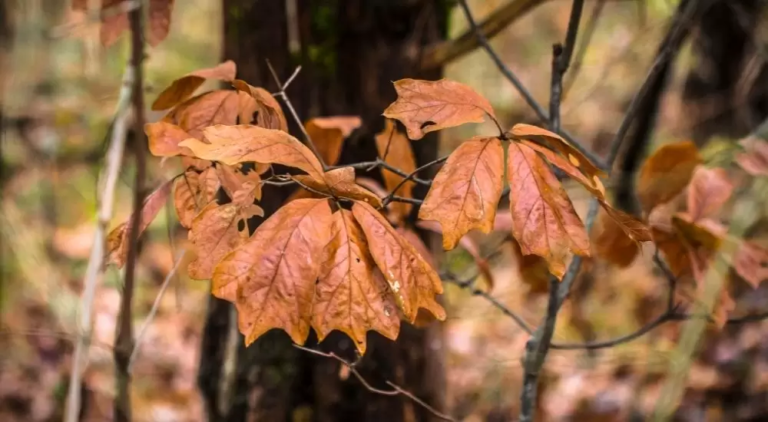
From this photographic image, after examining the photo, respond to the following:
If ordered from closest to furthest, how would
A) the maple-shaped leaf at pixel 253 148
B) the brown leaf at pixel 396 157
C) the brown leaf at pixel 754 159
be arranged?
the maple-shaped leaf at pixel 253 148 → the brown leaf at pixel 396 157 → the brown leaf at pixel 754 159

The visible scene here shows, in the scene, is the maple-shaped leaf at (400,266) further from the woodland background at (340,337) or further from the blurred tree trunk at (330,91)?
the blurred tree trunk at (330,91)

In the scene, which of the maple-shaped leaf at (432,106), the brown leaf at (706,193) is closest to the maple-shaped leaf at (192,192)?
the maple-shaped leaf at (432,106)

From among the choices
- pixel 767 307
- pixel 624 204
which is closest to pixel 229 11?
pixel 624 204

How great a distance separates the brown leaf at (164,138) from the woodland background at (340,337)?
84mm

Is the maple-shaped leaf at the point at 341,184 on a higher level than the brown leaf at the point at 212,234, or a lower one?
higher

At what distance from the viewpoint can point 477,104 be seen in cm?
67

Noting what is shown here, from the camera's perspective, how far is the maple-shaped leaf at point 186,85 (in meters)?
0.83

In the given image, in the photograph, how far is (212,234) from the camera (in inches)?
26.3

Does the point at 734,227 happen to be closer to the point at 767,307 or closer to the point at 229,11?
the point at 767,307

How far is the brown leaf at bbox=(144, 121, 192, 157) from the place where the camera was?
2.43ft

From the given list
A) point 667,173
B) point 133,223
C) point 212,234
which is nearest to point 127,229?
Result: point 133,223

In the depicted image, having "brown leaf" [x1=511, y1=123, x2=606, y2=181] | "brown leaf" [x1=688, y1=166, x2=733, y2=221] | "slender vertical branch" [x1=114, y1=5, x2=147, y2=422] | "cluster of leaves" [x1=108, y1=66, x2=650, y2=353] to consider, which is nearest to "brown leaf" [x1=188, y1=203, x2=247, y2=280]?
"cluster of leaves" [x1=108, y1=66, x2=650, y2=353]

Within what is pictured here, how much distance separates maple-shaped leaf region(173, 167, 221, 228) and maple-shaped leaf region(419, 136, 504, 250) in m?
0.29

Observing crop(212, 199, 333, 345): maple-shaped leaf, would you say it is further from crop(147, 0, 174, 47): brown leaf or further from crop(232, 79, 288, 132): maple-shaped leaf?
crop(147, 0, 174, 47): brown leaf
